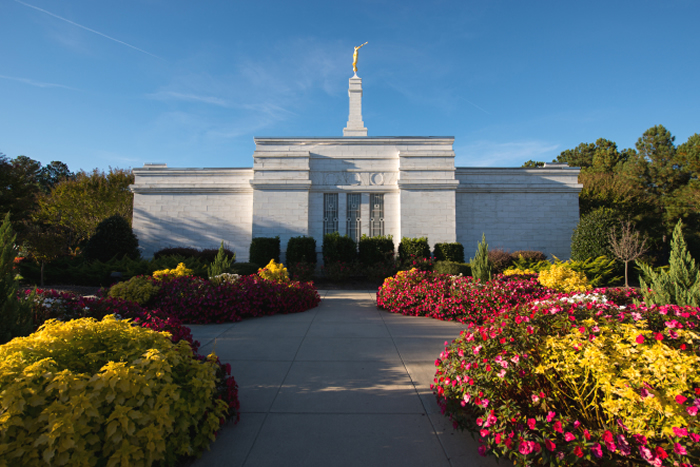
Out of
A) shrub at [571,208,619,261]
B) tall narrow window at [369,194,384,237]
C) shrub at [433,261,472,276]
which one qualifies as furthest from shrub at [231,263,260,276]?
shrub at [571,208,619,261]

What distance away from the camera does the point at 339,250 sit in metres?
14.9

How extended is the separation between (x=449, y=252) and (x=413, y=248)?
1.67 m

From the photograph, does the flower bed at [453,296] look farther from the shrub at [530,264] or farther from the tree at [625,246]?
the tree at [625,246]

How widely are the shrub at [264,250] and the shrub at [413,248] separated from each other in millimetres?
5488

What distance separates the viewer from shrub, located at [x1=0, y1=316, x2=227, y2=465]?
1929mm

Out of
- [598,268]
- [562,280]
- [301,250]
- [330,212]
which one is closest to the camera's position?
[562,280]

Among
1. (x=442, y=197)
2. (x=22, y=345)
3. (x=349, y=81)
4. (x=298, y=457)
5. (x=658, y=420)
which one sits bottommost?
(x=298, y=457)

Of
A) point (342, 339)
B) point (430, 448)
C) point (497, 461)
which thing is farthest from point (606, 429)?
point (342, 339)

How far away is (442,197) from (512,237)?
4.15 metres

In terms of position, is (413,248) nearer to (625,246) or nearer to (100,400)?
(625,246)

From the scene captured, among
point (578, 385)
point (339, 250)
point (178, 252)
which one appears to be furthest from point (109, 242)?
point (578, 385)

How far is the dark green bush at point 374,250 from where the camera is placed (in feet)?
49.2

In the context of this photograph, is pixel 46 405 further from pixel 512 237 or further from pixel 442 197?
pixel 512 237

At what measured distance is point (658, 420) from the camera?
2.13 meters
